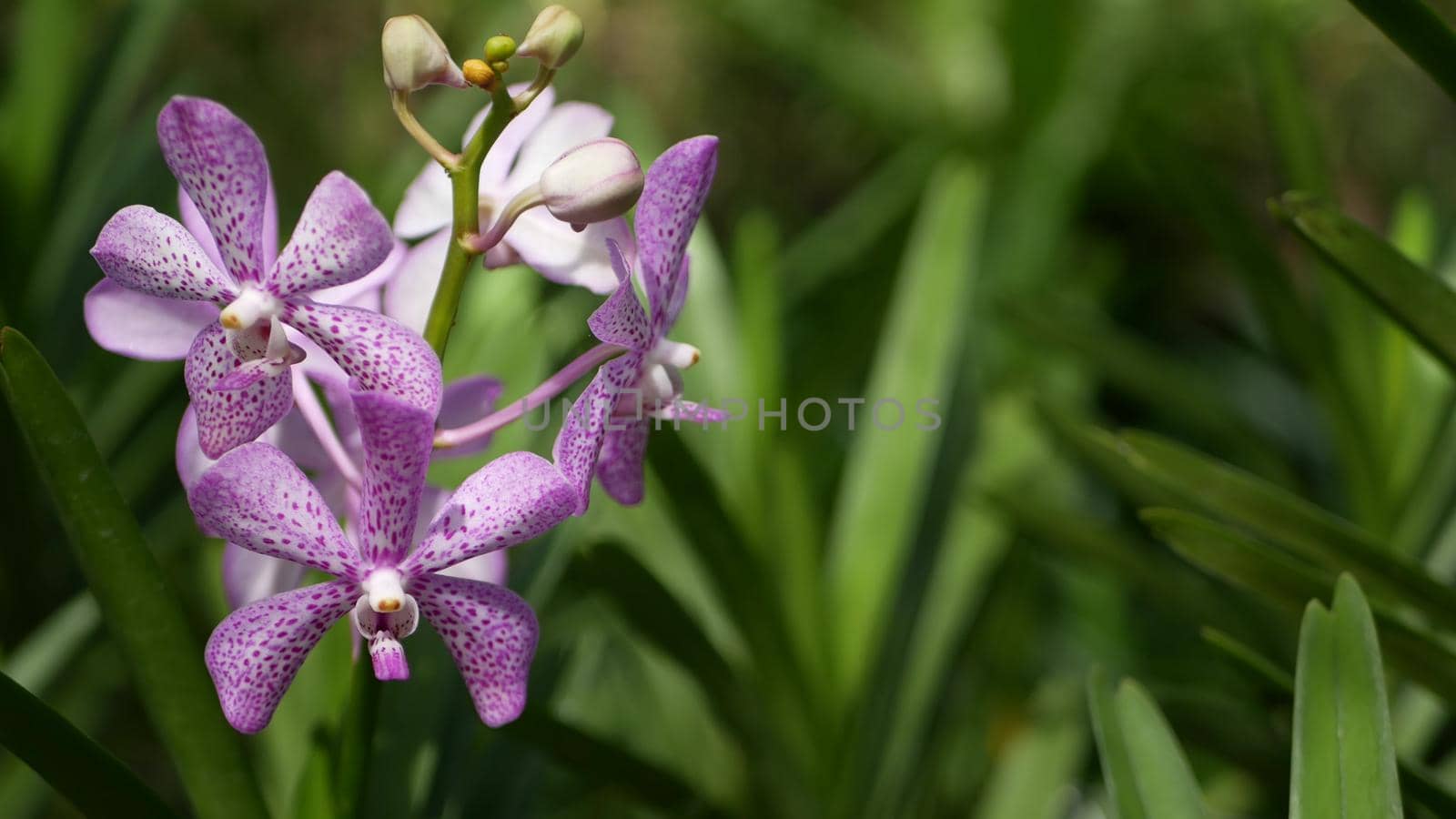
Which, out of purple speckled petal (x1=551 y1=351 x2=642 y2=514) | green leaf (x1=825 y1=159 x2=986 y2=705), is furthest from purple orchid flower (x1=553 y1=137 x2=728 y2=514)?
green leaf (x1=825 y1=159 x2=986 y2=705)

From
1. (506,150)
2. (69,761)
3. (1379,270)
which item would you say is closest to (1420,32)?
(1379,270)

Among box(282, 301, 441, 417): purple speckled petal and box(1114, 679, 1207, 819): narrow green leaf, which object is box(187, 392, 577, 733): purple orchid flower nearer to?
box(282, 301, 441, 417): purple speckled petal

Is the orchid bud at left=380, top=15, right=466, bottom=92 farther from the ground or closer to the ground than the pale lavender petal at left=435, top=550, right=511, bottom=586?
farther from the ground

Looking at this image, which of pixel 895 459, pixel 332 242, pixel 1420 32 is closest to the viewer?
pixel 332 242

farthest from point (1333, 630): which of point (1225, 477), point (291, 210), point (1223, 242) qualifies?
point (291, 210)

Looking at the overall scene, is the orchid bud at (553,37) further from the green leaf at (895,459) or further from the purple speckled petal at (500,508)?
the green leaf at (895,459)

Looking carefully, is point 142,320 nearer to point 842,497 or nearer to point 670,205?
point 670,205

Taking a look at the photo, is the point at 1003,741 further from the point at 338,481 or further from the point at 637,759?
the point at 338,481
